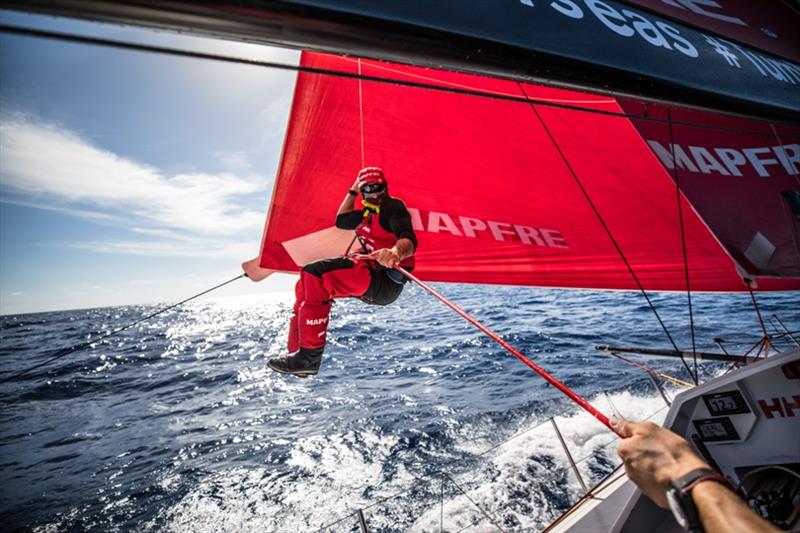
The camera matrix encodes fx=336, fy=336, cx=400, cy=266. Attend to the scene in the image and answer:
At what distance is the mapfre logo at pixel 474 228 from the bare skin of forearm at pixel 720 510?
10.7ft

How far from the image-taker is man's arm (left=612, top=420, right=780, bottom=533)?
913mm

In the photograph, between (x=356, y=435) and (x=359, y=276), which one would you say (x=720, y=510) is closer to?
(x=359, y=276)

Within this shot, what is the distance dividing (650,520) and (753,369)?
54.1 inches

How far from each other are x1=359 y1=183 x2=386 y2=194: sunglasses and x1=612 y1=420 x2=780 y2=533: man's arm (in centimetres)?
233

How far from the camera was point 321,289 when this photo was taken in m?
2.83

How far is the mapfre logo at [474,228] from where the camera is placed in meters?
4.06

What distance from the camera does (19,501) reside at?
7.84 metres

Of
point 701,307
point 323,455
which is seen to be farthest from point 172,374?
point 701,307

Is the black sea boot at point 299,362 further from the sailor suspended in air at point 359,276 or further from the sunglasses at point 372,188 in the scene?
the sunglasses at point 372,188

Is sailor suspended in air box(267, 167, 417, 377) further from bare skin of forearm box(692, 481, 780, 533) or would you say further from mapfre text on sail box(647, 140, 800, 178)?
mapfre text on sail box(647, 140, 800, 178)

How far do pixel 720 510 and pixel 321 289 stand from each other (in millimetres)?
2500

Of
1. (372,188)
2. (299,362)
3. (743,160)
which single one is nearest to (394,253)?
(372,188)

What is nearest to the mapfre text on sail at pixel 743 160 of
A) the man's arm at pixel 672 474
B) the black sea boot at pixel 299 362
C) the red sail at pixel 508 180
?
the red sail at pixel 508 180

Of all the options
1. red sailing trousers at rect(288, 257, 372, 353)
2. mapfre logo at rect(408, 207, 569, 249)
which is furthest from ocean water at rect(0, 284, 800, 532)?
mapfre logo at rect(408, 207, 569, 249)
